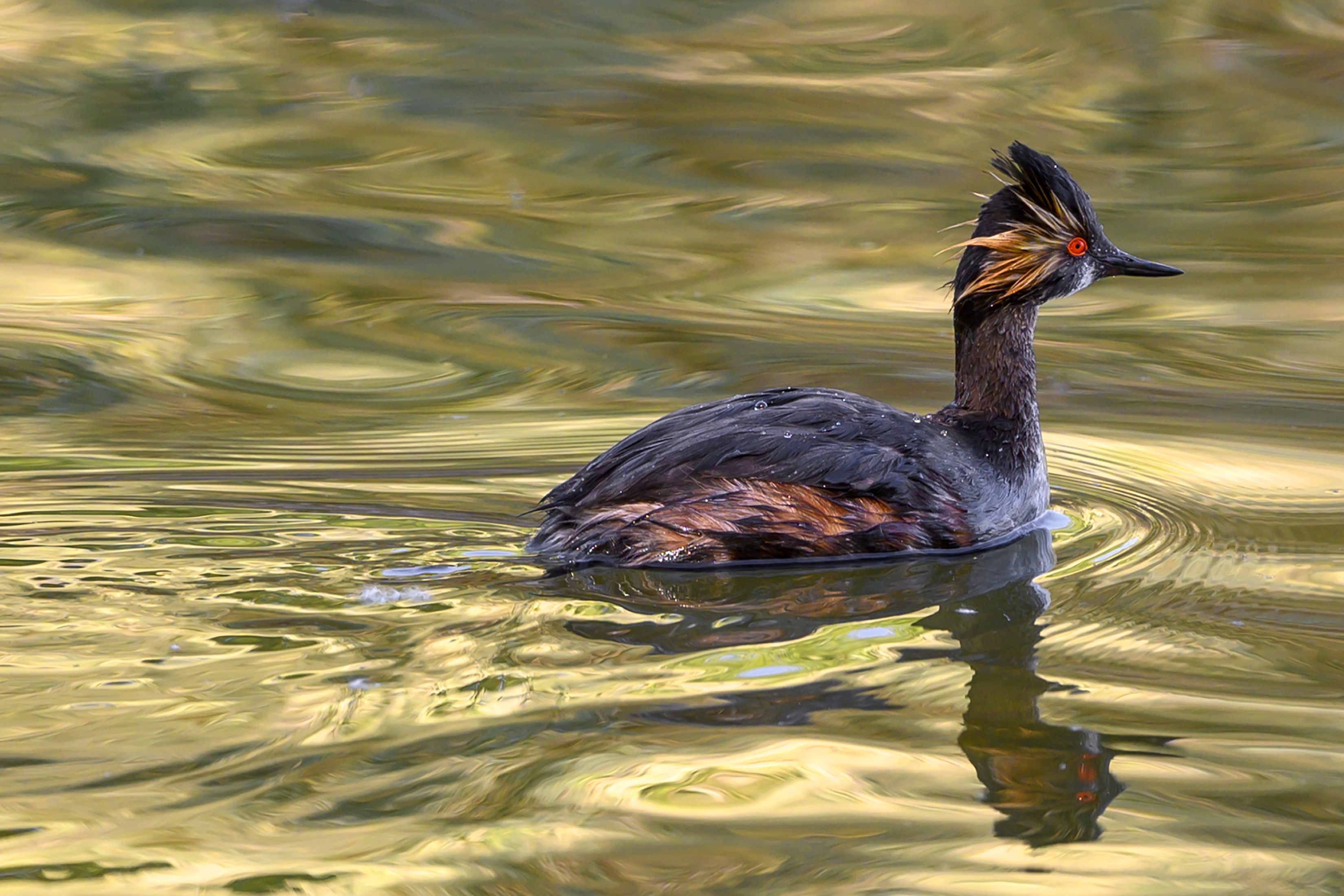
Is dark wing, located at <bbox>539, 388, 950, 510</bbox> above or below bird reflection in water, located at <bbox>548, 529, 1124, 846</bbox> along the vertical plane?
above

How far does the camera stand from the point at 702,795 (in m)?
3.65

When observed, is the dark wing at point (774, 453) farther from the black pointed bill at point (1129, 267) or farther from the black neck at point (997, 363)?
the black pointed bill at point (1129, 267)

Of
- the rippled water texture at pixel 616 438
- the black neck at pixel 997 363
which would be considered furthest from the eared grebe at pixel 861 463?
the rippled water texture at pixel 616 438

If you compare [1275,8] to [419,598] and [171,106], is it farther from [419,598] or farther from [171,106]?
[419,598]

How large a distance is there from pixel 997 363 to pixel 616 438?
1.72 m

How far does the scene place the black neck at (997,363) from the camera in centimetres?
592

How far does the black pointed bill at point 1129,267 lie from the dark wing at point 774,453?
1.07m

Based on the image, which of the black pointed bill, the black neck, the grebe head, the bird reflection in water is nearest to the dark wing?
the bird reflection in water

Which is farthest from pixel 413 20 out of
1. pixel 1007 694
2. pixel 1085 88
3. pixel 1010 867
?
pixel 1010 867

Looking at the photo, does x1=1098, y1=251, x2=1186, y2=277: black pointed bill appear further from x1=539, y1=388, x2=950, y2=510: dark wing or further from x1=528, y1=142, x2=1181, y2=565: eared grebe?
x1=539, y1=388, x2=950, y2=510: dark wing

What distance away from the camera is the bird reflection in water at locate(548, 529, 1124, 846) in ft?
12.3

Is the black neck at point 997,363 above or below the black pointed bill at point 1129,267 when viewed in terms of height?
below

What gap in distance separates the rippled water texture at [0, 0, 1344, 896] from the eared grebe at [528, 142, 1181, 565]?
0.17 metres

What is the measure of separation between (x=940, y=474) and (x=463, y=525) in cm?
160
